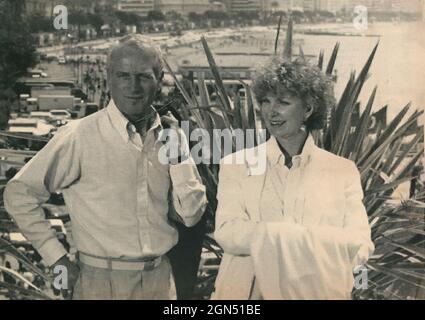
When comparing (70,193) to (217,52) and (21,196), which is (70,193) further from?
(217,52)

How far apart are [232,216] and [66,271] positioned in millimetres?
850

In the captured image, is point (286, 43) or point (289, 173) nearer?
point (289, 173)

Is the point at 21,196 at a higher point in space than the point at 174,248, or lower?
higher

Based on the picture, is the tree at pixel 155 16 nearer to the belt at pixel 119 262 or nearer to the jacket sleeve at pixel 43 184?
the jacket sleeve at pixel 43 184

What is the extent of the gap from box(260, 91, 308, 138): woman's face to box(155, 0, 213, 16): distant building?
612 mm

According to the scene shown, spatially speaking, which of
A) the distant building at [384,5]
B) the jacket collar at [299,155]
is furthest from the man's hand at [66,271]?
the distant building at [384,5]

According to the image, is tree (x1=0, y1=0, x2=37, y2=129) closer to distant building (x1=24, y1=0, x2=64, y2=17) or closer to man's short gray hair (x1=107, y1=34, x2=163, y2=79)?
distant building (x1=24, y1=0, x2=64, y2=17)

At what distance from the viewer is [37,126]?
11.8ft

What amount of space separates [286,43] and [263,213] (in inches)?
34.9

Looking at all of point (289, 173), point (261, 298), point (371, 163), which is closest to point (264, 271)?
point (261, 298)

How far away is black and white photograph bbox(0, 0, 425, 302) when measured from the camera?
3459 millimetres

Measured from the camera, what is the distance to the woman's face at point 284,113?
3424mm

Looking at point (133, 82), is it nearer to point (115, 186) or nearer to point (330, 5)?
point (115, 186)

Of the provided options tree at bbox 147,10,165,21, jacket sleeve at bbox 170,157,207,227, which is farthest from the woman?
tree at bbox 147,10,165,21
